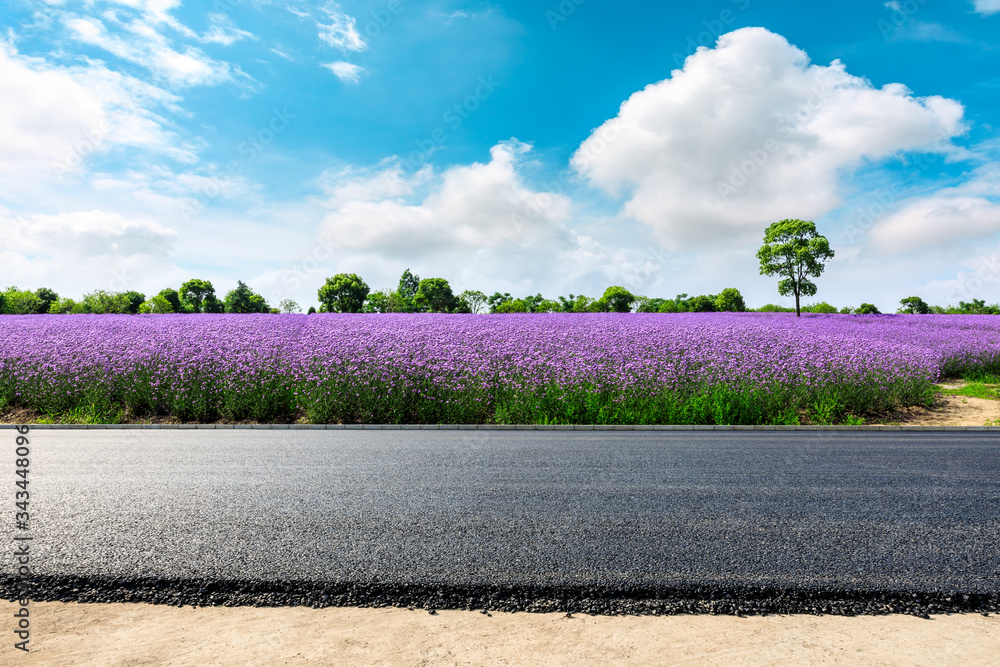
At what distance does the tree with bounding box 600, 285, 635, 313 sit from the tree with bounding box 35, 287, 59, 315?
261 feet

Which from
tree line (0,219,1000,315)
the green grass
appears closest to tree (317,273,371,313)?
tree line (0,219,1000,315)

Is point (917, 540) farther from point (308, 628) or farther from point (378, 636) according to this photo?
point (308, 628)

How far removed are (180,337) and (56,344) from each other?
96.5 inches

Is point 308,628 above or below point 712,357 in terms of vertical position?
below

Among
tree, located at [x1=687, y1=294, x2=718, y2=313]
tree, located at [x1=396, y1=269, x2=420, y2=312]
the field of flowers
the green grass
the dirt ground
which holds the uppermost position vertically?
tree, located at [x1=396, y1=269, x2=420, y2=312]

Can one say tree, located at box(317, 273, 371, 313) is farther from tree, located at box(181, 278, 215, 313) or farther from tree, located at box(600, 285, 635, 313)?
tree, located at box(600, 285, 635, 313)

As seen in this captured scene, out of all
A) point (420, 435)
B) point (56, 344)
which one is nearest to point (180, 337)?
point (56, 344)

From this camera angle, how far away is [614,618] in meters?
2.98

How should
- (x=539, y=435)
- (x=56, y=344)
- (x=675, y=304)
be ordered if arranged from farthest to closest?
(x=675, y=304), (x=56, y=344), (x=539, y=435)

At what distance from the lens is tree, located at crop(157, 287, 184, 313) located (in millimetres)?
78188

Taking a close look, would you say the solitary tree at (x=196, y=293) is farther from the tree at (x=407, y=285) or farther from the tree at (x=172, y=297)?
the tree at (x=407, y=285)

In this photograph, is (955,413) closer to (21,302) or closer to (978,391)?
(978,391)

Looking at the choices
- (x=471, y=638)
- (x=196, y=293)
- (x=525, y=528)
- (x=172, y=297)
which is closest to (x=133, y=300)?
(x=172, y=297)

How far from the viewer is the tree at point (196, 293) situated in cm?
7600
